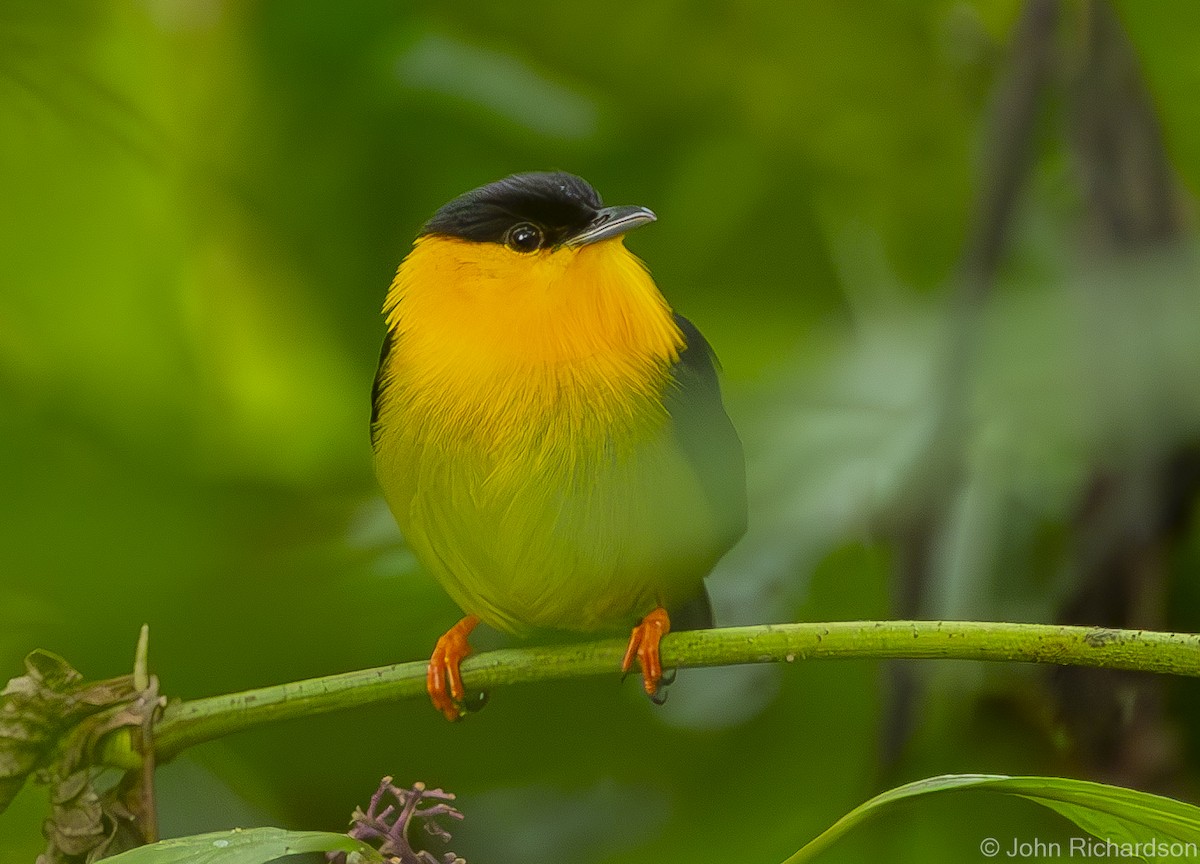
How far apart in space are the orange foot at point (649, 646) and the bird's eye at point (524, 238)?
1.36 ft

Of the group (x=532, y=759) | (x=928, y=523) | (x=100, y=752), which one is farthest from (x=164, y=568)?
(x=928, y=523)

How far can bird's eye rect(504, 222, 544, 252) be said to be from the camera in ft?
4.51

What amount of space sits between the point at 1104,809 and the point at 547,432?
60cm

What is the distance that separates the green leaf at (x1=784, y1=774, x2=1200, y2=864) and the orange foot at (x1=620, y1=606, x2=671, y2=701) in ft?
1.28

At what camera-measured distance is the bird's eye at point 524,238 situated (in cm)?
138

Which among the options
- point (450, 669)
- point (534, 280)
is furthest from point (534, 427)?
point (450, 669)

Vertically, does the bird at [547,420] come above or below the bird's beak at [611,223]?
below

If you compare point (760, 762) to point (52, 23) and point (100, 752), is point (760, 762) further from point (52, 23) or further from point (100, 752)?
point (52, 23)

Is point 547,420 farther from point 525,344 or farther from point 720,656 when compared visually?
point 720,656

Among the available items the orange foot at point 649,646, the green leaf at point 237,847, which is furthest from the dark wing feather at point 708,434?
the green leaf at point 237,847

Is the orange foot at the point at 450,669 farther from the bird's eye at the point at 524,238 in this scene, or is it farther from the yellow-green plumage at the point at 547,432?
the bird's eye at the point at 524,238

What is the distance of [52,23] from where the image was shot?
62.5 inches

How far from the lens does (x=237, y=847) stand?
0.84 m

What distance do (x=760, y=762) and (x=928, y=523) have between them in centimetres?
35
